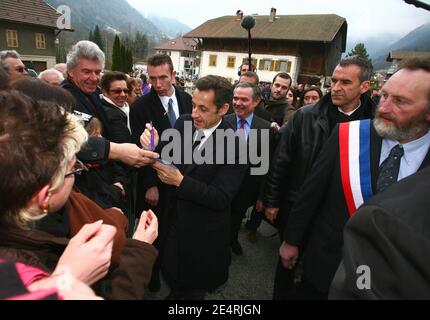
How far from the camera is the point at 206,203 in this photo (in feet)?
7.03

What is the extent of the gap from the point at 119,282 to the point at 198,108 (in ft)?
5.04

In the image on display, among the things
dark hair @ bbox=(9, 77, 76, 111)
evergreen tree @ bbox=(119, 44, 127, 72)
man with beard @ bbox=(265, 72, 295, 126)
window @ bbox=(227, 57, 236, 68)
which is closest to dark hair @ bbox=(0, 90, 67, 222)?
dark hair @ bbox=(9, 77, 76, 111)

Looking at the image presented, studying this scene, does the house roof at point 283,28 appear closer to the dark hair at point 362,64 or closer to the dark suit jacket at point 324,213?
the dark hair at point 362,64

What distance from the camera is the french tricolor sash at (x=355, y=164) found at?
1.84 m

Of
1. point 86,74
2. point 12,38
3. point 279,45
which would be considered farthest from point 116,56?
point 86,74

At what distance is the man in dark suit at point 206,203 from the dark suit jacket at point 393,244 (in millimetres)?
1299

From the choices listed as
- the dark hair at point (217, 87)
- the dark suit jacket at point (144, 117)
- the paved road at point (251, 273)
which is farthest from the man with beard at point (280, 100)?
the dark hair at point (217, 87)

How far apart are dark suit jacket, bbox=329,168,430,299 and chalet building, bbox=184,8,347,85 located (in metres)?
30.1

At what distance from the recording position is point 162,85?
330 centimetres

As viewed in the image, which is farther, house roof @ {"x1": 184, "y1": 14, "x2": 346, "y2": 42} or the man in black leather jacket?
house roof @ {"x1": 184, "y1": 14, "x2": 346, "y2": 42}

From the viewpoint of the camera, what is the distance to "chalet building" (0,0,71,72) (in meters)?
23.8

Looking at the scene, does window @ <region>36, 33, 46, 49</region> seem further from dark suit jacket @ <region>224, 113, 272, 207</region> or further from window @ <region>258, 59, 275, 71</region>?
dark suit jacket @ <region>224, 113, 272, 207</region>

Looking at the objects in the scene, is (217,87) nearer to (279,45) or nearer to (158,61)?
(158,61)

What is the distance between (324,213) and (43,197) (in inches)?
73.2
